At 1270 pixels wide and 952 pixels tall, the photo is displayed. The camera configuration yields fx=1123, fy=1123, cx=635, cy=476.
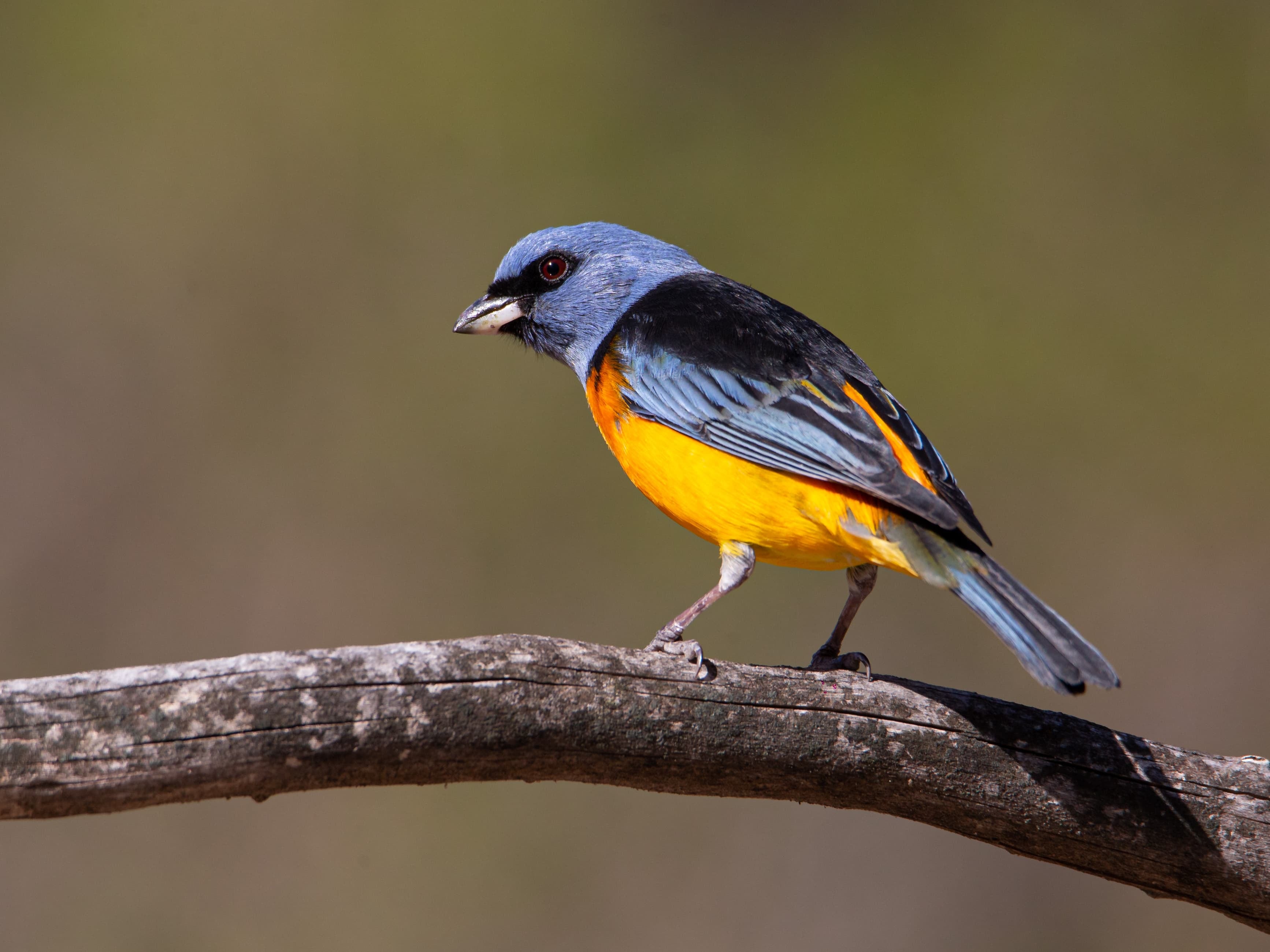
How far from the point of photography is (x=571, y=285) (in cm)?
477

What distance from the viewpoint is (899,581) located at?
7777 mm

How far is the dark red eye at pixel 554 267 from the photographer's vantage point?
4812mm

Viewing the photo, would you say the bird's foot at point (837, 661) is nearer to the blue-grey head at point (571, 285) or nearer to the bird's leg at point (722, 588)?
the bird's leg at point (722, 588)

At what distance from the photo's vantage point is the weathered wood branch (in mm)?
2551

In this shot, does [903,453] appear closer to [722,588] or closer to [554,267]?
[722,588]

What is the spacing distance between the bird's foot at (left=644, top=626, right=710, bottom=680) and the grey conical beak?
1779mm

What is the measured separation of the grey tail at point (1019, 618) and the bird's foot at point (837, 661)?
0.84m

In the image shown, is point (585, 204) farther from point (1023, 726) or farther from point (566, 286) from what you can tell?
point (1023, 726)

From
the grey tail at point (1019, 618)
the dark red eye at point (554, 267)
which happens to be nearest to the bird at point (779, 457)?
the grey tail at point (1019, 618)

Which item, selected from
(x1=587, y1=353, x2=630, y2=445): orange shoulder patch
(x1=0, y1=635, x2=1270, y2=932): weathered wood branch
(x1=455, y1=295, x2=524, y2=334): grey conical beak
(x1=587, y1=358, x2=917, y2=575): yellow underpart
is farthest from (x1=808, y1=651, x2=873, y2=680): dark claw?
(x1=455, y1=295, x2=524, y2=334): grey conical beak

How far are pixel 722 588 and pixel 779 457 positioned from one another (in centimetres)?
52

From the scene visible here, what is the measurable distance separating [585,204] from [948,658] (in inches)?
169

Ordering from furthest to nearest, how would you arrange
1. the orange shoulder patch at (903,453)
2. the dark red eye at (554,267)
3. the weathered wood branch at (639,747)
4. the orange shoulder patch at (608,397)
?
the dark red eye at (554,267), the orange shoulder patch at (608,397), the orange shoulder patch at (903,453), the weathered wood branch at (639,747)

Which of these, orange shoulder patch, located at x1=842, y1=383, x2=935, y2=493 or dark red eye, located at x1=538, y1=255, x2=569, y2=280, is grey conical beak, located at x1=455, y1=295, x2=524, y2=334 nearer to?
dark red eye, located at x1=538, y1=255, x2=569, y2=280
